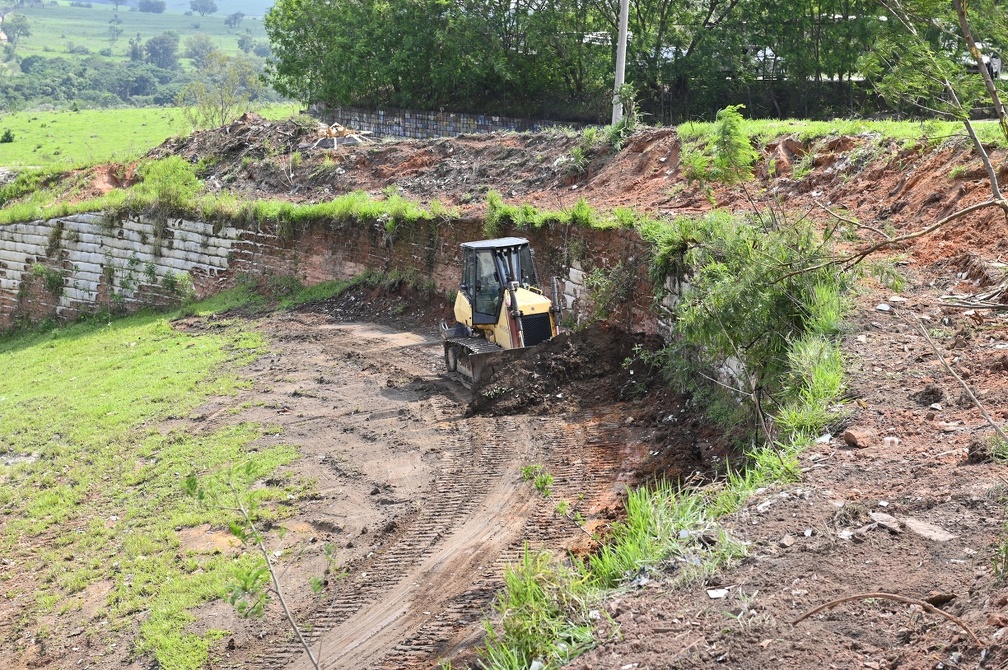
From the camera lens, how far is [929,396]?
28.1ft

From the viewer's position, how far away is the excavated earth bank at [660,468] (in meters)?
5.82

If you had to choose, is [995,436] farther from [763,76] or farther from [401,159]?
[763,76]

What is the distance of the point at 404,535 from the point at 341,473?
2.39m

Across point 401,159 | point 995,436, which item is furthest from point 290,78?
point 995,436

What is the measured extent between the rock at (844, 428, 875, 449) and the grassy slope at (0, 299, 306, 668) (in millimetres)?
4689

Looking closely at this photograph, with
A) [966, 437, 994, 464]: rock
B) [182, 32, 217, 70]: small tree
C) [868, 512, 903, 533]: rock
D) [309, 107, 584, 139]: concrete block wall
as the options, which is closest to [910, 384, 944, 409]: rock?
[966, 437, 994, 464]: rock

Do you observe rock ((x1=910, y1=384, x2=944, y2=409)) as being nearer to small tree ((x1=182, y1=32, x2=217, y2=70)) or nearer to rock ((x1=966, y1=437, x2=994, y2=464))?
rock ((x1=966, y1=437, x2=994, y2=464))

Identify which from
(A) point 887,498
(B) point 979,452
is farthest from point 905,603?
(B) point 979,452

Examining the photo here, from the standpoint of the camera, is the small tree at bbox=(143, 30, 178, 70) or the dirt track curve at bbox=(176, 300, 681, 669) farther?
the small tree at bbox=(143, 30, 178, 70)

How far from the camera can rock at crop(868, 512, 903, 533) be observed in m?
6.41

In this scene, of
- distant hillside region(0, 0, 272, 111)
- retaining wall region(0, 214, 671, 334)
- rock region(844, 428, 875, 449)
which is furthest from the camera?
distant hillside region(0, 0, 272, 111)

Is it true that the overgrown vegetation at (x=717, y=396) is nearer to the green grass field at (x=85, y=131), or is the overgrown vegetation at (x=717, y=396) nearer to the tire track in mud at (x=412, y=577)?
the tire track in mud at (x=412, y=577)

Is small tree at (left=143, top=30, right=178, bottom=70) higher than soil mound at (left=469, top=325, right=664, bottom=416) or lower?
higher

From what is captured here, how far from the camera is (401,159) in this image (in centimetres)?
2673
